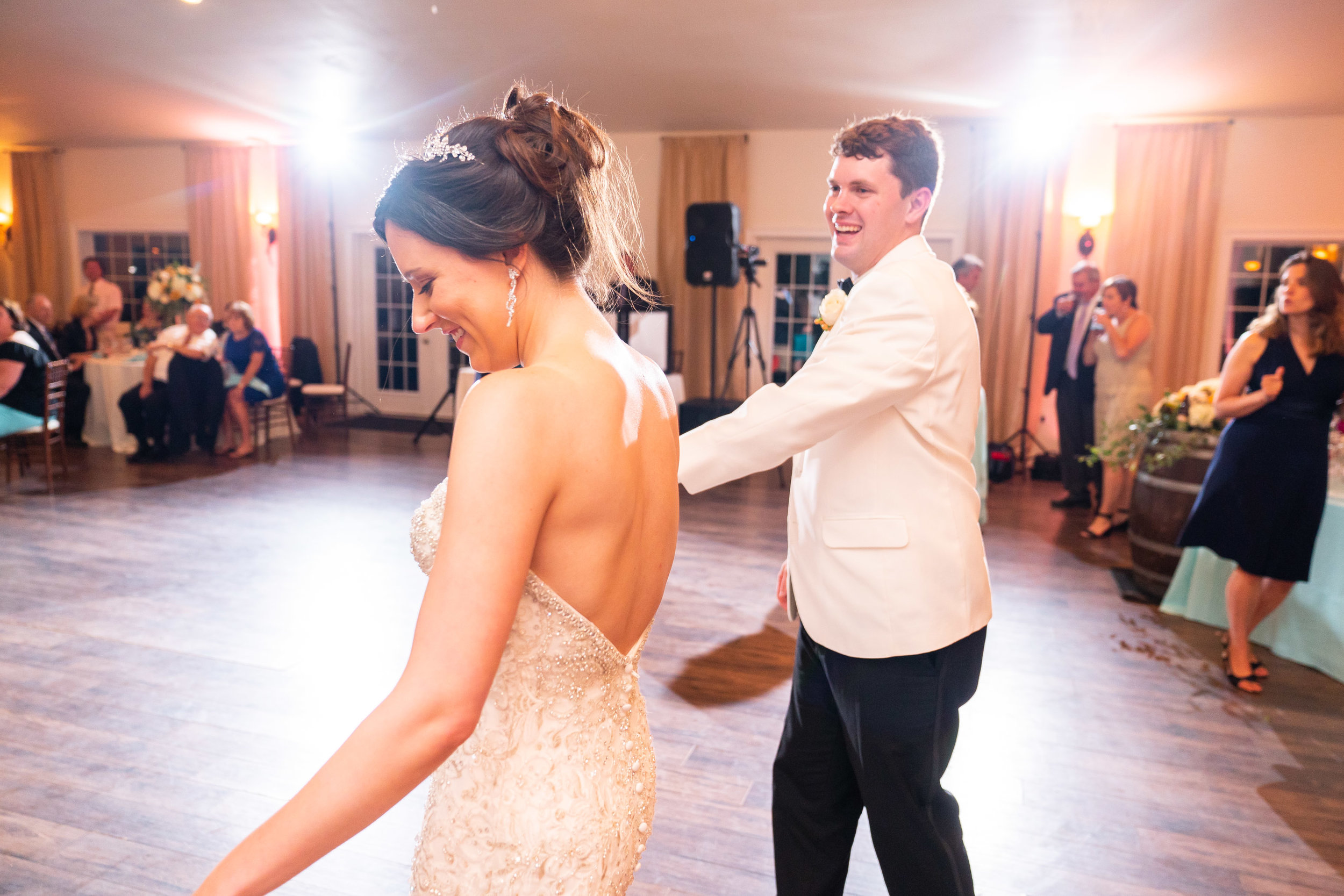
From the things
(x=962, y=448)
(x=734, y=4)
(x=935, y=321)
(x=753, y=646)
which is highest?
(x=734, y=4)

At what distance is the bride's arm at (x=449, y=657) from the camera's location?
663 mm

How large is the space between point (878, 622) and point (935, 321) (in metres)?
0.49

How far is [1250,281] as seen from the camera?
7461 mm

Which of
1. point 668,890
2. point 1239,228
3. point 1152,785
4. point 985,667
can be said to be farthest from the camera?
point 1239,228

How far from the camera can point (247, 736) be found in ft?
8.64

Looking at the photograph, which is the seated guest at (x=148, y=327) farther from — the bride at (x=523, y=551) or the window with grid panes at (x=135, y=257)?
the bride at (x=523, y=551)

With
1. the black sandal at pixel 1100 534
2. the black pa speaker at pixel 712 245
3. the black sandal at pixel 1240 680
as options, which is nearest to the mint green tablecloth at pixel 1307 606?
the black sandal at pixel 1240 680

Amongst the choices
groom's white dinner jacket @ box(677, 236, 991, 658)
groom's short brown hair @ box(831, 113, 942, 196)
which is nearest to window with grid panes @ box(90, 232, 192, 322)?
groom's short brown hair @ box(831, 113, 942, 196)

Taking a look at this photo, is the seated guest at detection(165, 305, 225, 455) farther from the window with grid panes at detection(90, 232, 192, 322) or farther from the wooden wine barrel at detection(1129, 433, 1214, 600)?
the wooden wine barrel at detection(1129, 433, 1214, 600)

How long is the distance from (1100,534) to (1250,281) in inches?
148

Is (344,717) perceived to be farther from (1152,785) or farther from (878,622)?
(1152,785)

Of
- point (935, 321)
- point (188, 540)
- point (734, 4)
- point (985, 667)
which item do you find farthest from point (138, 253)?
point (935, 321)

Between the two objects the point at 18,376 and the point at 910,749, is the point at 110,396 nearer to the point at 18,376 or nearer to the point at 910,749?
the point at 18,376

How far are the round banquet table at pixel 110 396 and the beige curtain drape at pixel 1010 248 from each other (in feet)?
24.1
